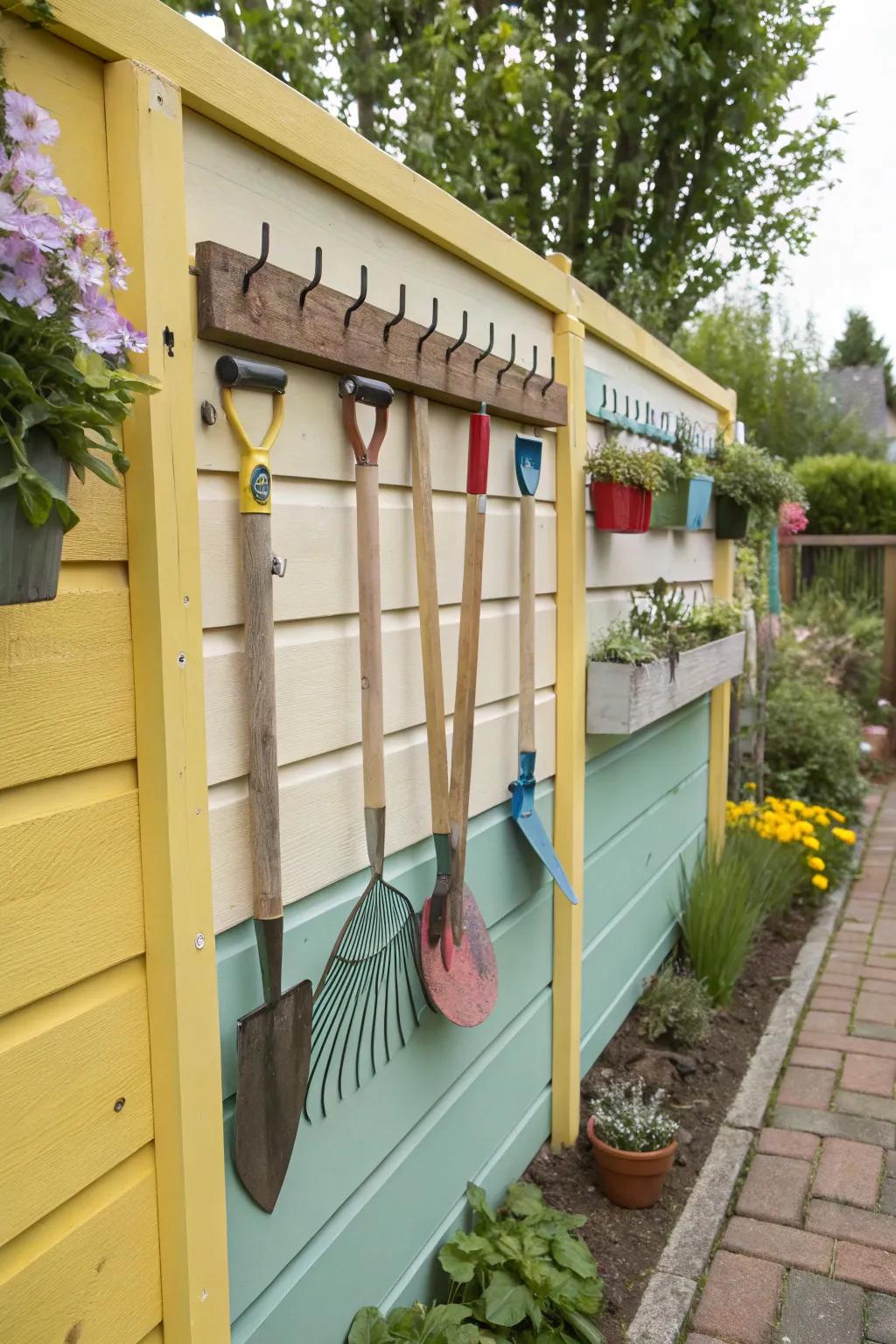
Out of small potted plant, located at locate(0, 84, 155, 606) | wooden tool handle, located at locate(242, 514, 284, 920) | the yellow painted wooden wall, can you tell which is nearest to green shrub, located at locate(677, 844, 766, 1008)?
wooden tool handle, located at locate(242, 514, 284, 920)

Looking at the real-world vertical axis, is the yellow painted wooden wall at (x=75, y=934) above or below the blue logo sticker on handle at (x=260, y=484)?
below

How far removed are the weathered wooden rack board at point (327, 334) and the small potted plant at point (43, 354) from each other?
36 centimetres

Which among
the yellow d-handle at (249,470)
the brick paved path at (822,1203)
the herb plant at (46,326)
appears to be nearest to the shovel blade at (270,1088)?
the yellow d-handle at (249,470)

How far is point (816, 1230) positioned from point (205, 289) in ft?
8.11

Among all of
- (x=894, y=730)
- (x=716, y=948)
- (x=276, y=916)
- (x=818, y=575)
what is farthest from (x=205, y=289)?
(x=818, y=575)

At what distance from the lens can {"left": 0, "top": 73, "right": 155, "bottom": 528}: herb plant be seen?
81 cm

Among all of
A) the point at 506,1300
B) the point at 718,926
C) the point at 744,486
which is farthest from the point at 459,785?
the point at 744,486

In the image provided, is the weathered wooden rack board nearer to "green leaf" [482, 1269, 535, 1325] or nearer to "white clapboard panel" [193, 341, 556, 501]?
"white clapboard panel" [193, 341, 556, 501]

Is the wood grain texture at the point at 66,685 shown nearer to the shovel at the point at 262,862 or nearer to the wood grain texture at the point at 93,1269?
the shovel at the point at 262,862

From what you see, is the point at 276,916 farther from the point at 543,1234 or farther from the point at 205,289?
the point at 543,1234

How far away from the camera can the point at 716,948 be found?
3.64 m

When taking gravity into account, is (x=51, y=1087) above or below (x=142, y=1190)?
above

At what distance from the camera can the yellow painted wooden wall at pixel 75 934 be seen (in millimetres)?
1038

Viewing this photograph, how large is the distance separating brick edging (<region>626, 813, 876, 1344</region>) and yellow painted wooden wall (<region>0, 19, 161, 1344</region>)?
1.33 meters
